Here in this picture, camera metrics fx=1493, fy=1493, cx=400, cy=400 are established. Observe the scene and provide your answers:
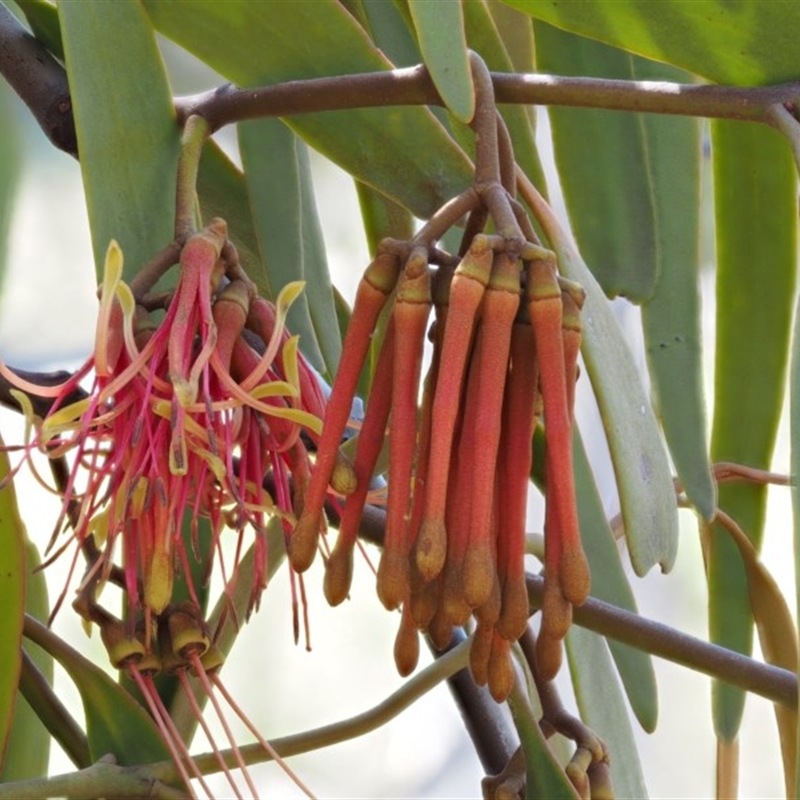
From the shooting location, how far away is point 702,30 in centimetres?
37

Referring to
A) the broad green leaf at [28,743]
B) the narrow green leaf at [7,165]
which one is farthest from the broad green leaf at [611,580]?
the narrow green leaf at [7,165]

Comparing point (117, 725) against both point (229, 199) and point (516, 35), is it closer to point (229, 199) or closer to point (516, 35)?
point (229, 199)

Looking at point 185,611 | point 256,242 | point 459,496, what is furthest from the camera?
point 256,242

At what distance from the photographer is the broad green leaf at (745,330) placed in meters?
0.47

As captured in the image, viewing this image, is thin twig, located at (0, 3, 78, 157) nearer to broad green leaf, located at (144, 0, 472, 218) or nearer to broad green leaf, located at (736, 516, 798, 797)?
broad green leaf, located at (144, 0, 472, 218)

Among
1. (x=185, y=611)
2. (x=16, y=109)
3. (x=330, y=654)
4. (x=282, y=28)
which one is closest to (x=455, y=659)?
(x=185, y=611)

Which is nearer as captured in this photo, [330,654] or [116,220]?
[116,220]

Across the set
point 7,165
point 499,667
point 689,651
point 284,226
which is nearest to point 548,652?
point 499,667

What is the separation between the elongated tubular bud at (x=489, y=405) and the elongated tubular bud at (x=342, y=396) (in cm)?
3

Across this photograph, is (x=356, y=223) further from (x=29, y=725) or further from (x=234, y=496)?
(x=234, y=496)

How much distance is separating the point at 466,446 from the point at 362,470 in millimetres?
28

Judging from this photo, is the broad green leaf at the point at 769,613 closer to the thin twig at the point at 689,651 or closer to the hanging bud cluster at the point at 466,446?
the thin twig at the point at 689,651

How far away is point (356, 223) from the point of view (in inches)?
50.9

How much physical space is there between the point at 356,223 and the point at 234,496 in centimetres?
96
